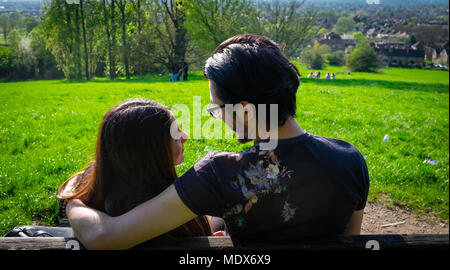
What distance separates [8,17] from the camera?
2537 mm

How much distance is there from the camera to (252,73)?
143 cm

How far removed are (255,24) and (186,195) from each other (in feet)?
6.24

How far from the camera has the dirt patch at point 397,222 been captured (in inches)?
138

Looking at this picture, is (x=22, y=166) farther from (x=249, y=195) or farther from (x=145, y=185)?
(x=249, y=195)

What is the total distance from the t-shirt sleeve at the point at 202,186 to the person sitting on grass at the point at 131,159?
28 centimetres

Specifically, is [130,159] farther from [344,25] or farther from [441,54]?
[344,25]

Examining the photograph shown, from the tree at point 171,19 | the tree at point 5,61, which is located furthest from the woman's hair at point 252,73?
the tree at point 5,61

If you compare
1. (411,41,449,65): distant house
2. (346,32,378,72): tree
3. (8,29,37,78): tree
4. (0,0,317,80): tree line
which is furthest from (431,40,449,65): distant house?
(8,29,37,78): tree

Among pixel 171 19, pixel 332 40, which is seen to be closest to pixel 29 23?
pixel 171 19

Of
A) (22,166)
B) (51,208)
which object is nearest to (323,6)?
(51,208)

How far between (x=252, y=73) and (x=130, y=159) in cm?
74

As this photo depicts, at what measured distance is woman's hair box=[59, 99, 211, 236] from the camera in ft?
5.41

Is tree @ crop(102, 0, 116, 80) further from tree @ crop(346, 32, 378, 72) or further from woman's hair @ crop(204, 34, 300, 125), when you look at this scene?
tree @ crop(346, 32, 378, 72)

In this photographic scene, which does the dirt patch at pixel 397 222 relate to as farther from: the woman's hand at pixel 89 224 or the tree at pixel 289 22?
the woman's hand at pixel 89 224
